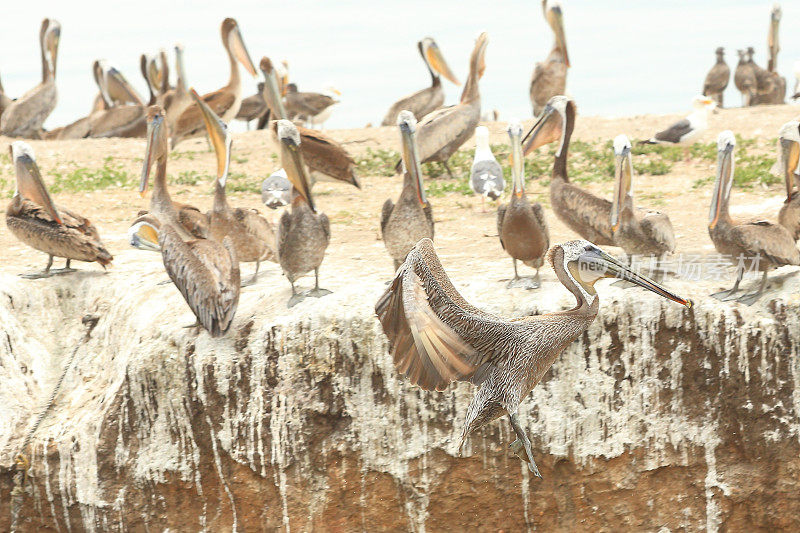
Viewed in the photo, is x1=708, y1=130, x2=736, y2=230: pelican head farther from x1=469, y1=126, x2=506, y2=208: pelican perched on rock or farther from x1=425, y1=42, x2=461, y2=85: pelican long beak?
x1=425, y1=42, x2=461, y2=85: pelican long beak

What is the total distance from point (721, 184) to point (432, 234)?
6.23 feet

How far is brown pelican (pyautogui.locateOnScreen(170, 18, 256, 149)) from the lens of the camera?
39.5ft

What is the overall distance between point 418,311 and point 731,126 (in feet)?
32.7

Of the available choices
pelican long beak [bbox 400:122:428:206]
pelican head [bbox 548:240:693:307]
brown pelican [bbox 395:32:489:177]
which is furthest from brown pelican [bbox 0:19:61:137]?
pelican head [bbox 548:240:693:307]

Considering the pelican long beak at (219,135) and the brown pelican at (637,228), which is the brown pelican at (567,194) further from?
the pelican long beak at (219,135)

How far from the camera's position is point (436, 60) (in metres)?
13.7

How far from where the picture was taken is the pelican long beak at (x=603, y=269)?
435 cm

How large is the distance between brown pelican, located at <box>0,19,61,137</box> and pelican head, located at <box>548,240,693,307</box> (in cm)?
1271

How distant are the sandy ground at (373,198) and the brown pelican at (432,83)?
1.73 feet

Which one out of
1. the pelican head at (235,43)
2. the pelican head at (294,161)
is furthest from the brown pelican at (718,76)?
the pelican head at (294,161)

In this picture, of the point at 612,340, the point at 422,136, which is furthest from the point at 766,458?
the point at 422,136

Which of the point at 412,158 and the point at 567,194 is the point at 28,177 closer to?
the point at 412,158

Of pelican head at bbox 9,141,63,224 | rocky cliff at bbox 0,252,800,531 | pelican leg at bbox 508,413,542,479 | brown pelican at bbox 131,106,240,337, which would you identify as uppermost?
pelican head at bbox 9,141,63,224

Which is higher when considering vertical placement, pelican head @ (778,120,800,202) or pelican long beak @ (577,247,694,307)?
pelican head @ (778,120,800,202)
